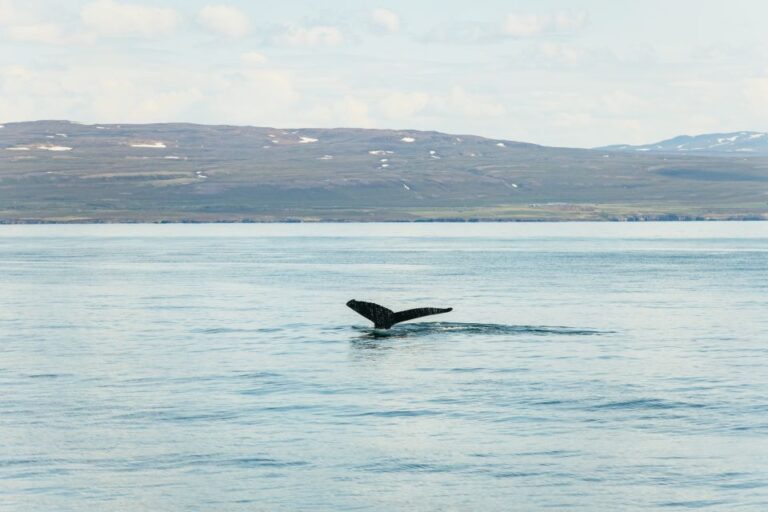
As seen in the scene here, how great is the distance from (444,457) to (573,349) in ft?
74.0

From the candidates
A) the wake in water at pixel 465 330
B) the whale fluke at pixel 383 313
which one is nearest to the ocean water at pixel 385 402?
the wake in water at pixel 465 330

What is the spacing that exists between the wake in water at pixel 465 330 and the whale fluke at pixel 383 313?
383mm

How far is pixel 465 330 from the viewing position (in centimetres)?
6094

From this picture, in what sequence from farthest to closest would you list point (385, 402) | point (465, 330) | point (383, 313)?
point (383, 313), point (465, 330), point (385, 402)

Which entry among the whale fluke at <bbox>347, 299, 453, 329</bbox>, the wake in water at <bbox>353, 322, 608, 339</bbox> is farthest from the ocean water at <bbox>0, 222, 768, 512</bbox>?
the whale fluke at <bbox>347, 299, 453, 329</bbox>

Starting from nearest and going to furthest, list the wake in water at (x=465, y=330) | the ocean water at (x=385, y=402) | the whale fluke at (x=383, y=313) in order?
the ocean water at (x=385, y=402), the wake in water at (x=465, y=330), the whale fluke at (x=383, y=313)

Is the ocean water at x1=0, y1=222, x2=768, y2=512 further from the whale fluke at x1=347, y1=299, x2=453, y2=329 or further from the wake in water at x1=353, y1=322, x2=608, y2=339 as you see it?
the whale fluke at x1=347, y1=299, x2=453, y2=329

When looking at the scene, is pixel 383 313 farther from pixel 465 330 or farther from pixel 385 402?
pixel 385 402

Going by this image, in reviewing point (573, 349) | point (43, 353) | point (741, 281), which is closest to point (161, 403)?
point (43, 353)

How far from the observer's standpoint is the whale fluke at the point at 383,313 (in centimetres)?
6047

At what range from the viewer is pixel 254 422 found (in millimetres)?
37000

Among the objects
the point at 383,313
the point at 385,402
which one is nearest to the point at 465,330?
the point at 383,313

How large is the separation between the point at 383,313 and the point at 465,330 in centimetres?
413

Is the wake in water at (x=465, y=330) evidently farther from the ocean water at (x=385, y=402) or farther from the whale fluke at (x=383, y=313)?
the whale fluke at (x=383, y=313)
